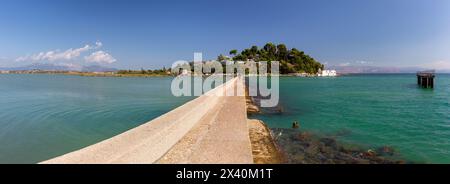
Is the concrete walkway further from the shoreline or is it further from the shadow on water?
the shadow on water

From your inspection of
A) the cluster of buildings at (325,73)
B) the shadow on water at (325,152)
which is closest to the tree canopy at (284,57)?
the cluster of buildings at (325,73)

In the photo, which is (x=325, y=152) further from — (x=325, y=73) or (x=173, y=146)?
(x=325, y=73)

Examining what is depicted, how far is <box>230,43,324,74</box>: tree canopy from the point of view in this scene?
132 m

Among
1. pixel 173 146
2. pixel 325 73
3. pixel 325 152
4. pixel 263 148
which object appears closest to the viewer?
pixel 173 146

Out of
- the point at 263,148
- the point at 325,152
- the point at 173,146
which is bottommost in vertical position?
the point at 325,152

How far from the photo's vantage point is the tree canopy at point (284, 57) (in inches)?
5187

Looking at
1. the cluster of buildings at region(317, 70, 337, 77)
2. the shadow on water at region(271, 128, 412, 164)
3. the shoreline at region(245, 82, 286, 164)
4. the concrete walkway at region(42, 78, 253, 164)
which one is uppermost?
the cluster of buildings at region(317, 70, 337, 77)

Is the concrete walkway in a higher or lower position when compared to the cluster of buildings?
lower

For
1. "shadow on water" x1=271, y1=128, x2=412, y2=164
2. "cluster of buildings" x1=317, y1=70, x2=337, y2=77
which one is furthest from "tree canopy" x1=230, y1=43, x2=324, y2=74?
"shadow on water" x1=271, y1=128, x2=412, y2=164

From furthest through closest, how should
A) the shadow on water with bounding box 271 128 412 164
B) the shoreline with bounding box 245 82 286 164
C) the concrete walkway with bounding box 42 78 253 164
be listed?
the shadow on water with bounding box 271 128 412 164 → the shoreline with bounding box 245 82 286 164 → the concrete walkway with bounding box 42 78 253 164

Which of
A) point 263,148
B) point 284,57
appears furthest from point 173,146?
point 284,57

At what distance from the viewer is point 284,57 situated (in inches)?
5610
